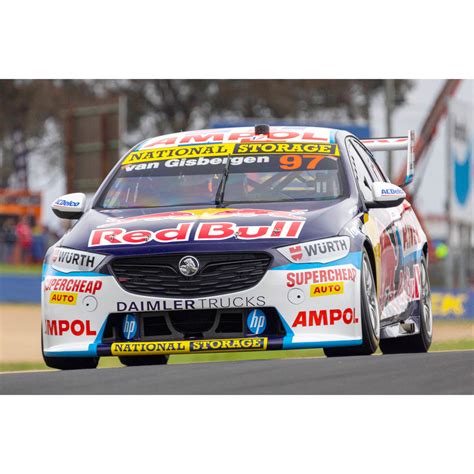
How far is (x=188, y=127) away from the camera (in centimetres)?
2931

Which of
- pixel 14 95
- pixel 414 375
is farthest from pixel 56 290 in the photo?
pixel 14 95

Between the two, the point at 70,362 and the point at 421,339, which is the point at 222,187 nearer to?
the point at 70,362

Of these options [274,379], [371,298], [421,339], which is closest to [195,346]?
[371,298]

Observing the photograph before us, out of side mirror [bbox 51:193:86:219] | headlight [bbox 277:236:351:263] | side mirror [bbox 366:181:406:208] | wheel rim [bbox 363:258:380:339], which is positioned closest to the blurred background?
side mirror [bbox 366:181:406:208]

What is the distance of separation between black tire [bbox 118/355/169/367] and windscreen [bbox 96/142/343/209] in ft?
3.59

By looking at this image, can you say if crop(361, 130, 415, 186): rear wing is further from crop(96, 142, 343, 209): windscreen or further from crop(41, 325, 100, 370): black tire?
crop(41, 325, 100, 370): black tire

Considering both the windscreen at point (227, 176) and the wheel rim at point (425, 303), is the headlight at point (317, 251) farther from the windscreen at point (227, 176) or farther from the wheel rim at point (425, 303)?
the wheel rim at point (425, 303)

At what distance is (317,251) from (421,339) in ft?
7.30

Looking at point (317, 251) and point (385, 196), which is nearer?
point (317, 251)

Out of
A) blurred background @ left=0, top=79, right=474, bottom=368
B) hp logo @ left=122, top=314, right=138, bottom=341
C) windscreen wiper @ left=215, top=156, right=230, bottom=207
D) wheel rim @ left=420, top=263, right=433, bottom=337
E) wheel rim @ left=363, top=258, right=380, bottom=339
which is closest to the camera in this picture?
hp logo @ left=122, top=314, right=138, bottom=341

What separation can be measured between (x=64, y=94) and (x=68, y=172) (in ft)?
43.4

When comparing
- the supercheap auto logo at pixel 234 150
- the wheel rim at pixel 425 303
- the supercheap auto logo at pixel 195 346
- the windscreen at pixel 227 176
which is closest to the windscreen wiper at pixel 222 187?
the windscreen at pixel 227 176

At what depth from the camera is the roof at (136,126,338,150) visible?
8227 mm

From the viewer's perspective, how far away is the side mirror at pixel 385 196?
7.73 meters
